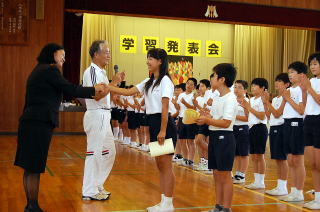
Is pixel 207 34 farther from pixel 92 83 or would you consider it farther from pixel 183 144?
A: pixel 92 83

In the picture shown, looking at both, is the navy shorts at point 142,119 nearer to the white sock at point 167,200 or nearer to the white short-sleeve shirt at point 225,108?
the white sock at point 167,200

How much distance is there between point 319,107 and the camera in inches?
165

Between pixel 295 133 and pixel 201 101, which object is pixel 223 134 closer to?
pixel 295 133

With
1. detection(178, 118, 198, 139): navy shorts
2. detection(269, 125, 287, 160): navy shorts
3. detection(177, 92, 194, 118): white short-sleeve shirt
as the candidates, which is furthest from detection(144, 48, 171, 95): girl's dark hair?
detection(177, 92, 194, 118): white short-sleeve shirt

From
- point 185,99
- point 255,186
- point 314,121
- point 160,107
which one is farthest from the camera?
point 185,99

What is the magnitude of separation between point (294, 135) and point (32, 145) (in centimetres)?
289

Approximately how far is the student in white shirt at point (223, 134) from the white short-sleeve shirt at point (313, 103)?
3.19ft

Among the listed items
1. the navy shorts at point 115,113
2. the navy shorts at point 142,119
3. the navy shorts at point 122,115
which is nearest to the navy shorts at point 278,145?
the navy shorts at point 142,119

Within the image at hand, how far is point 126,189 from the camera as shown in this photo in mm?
5160

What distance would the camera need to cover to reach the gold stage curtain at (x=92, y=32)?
602 inches

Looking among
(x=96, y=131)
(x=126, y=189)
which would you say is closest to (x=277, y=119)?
(x=126, y=189)

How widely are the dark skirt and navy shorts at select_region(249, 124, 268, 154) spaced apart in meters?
2.91

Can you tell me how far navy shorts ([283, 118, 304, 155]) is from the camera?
4673 mm

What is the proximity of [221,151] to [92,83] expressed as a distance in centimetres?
161
